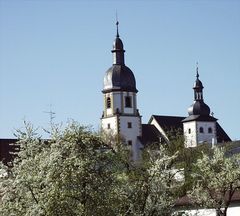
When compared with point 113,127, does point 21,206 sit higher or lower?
lower

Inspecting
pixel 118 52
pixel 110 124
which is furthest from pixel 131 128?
pixel 118 52

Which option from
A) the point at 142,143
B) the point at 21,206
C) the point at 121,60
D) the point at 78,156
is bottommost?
the point at 21,206

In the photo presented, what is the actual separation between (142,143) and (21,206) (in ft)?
293

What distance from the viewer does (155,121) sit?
12338 centimetres

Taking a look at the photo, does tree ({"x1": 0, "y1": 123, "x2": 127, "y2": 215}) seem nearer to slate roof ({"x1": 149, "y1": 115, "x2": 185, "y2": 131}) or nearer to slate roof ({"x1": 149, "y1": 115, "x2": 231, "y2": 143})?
slate roof ({"x1": 149, "y1": 115, "x2": 231, "y2": 143})

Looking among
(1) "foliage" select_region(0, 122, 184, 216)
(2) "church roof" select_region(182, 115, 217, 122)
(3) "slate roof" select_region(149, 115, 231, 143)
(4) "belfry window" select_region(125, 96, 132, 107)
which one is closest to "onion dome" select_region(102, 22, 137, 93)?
(4) "belfry window" select_region(125, 96, 132, 107)

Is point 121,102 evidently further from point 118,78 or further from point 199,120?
point 199,120

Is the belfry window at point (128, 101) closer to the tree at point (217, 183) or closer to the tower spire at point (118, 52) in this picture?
the tower spire at point (118, 52)

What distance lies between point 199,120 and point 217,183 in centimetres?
8412

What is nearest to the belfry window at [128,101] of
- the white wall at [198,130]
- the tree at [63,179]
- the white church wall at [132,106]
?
the white church wall at [132,106]

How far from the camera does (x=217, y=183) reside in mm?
40688

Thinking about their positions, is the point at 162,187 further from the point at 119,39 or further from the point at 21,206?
the point at 119,39

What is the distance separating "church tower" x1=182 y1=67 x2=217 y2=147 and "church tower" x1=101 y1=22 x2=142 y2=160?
44.3 feet

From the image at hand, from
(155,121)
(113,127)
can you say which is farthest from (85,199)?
(155,121)
